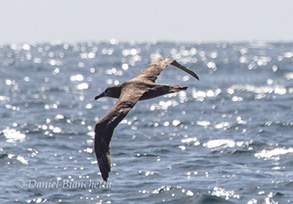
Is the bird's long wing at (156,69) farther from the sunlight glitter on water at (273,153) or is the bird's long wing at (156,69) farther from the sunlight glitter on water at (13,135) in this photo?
the sunlight glitter on water at (13,135)

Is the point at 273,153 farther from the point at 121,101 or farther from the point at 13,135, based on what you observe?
the point at 13,135

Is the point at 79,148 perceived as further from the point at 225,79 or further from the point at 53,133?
A: the point at 225,79

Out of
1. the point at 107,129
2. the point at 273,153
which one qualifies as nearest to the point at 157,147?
the point at 273,153

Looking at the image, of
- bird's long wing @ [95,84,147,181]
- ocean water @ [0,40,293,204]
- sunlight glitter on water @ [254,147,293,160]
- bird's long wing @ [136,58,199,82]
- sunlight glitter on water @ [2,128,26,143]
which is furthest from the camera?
sunlight glitter on water @ [2,128,26,143]

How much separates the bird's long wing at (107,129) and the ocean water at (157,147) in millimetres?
2940

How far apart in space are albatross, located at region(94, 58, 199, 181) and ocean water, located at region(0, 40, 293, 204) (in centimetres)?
265

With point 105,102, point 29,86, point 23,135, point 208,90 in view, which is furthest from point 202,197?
point 29,86

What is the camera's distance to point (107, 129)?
397 inches

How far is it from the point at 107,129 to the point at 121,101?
0.79m

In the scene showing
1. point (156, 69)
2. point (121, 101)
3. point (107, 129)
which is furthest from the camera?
point (156, 69)

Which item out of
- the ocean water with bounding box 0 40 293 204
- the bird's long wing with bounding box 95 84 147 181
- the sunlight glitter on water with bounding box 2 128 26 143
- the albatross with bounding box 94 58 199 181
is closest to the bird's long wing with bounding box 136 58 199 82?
the albatross with bounding box 94 58 199 181

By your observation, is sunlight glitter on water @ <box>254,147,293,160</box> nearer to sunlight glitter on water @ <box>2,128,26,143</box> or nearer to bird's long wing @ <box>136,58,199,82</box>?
bird's long wing @ <box>136,58,199,82</box>

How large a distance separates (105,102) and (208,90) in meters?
6.73

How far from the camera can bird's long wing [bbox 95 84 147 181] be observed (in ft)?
33.1
